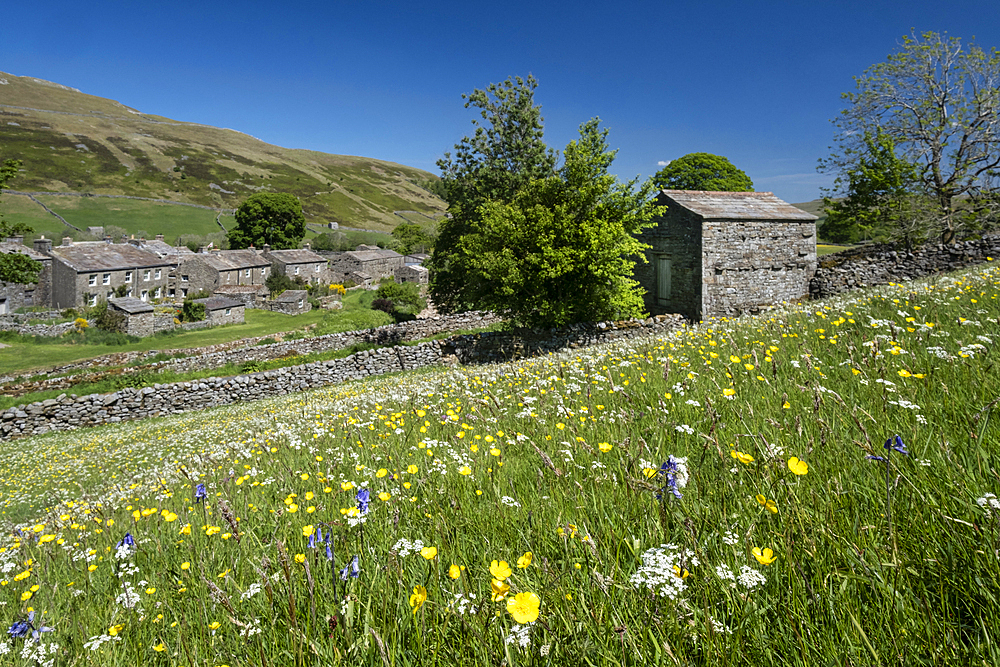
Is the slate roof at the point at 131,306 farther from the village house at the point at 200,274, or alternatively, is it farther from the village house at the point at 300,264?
the village house at the point at 300,264

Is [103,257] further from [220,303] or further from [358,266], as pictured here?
[358,266]

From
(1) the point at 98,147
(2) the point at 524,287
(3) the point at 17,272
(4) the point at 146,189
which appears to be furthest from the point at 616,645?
(1) the point at 98,147

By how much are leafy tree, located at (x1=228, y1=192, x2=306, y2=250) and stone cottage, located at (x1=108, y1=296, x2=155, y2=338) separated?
168 ft

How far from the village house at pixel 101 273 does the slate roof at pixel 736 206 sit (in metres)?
65.0

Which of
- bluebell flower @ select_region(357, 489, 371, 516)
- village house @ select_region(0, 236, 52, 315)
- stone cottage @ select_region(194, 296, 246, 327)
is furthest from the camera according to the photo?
village house @ select_region(0, 236, 52, 315)

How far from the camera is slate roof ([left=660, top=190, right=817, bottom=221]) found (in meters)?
23.3

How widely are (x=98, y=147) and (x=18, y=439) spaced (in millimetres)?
183737

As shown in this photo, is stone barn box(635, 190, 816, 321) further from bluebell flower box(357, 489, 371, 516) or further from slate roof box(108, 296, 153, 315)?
slate roof box(108, 296, 153, 315)

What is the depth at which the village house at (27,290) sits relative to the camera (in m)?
51.3

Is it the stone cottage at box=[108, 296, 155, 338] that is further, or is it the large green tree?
the stone cottage at box=[108, 296, 155, 338]

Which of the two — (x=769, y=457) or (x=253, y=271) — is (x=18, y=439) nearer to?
(x=769, y=457)

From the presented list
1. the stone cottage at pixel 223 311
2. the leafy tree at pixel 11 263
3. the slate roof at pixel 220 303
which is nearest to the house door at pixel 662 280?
the leafy tree at pixel 11 263

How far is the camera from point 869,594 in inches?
56.3

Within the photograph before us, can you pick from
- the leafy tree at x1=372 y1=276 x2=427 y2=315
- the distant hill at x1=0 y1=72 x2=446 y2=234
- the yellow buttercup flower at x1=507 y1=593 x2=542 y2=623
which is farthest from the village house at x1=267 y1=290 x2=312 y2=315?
the distant hill at x1=0 y1=72 x2=446 y2=234
